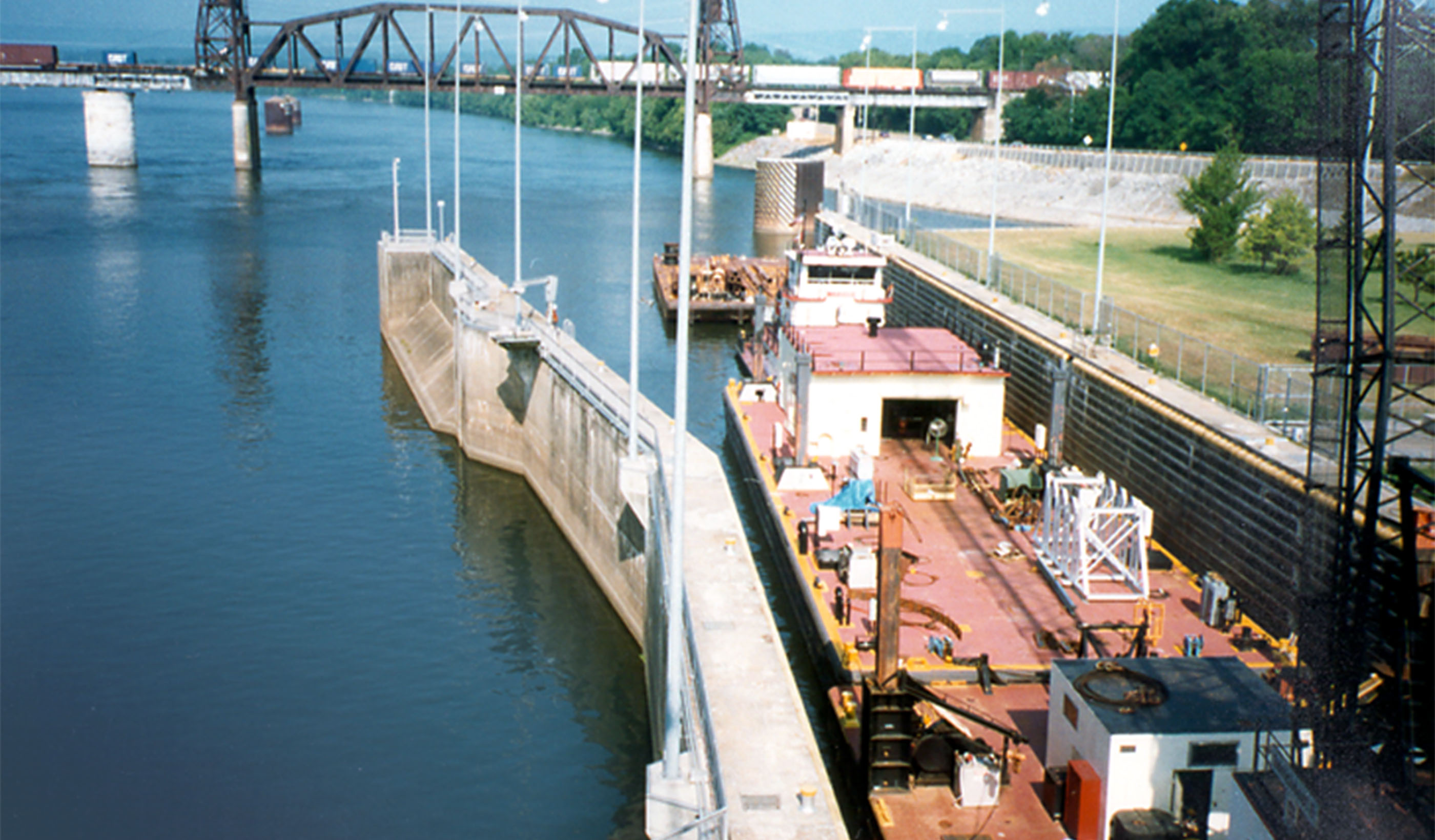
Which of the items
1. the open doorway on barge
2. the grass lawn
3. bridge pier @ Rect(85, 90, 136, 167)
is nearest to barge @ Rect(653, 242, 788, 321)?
the grass lawn

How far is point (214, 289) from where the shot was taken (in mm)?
78625

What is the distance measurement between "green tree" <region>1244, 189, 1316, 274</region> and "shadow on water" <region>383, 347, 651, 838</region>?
4228 centimetres

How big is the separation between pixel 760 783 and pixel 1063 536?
13825mm

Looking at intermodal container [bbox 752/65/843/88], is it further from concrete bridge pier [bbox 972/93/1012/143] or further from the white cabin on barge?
the white cabin on barge

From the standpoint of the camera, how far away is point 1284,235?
216 ft

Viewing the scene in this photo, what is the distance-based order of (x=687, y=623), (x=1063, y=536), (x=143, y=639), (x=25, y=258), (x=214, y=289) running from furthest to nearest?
(x=25, y=258)
(x=214, y=289)
(x=143, y=639)
(x=1063, y=536)
(x=687, y=623)

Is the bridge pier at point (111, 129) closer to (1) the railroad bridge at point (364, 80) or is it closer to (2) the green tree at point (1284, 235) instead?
(1) the railroad bridge at point (364, 80)

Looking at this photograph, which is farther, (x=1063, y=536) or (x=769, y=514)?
(x=769, y=514)

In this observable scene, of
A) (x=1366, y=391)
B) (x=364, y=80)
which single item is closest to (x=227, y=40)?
(x=364, y=80)

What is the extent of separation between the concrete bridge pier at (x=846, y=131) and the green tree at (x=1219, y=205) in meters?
95.6

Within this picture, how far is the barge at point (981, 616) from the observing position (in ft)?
64.2

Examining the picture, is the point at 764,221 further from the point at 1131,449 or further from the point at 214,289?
the point at 1131,449

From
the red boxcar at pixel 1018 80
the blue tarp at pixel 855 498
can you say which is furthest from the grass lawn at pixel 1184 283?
the red boxcar at pixel 1018 80

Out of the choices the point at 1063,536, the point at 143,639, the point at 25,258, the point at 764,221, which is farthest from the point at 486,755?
the point at 764,221
